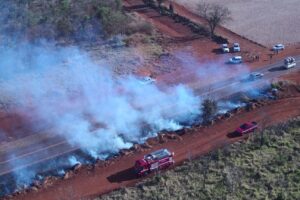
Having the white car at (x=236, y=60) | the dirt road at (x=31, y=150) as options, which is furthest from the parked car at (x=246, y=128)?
the white car at (x=236, y=60)

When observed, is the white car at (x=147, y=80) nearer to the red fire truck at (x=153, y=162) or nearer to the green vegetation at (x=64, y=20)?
the green vegetation at (x=64, y=20)

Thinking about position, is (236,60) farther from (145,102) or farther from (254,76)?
(145,102)

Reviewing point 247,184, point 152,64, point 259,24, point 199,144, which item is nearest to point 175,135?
point 199,144

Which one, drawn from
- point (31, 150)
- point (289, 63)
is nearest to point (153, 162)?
point (31, 150)

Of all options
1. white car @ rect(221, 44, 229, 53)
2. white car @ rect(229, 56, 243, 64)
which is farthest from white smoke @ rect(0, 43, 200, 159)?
white car @ rect(221, 44, 229, 53)

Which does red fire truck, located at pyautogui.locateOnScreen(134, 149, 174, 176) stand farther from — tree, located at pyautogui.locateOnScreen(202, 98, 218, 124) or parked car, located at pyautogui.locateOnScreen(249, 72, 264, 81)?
parked car, located at pyautogui.locateOnScreen(249, 72, 264, 81)

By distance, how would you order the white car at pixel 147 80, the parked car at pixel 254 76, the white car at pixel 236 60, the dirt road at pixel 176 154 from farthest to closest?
the white car at pixel 236 60
the parked car at pixel 254 76
the white car at pixel 147 80
the dirt road at pixel 176 154

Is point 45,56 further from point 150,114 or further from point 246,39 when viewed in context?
point 246,39
